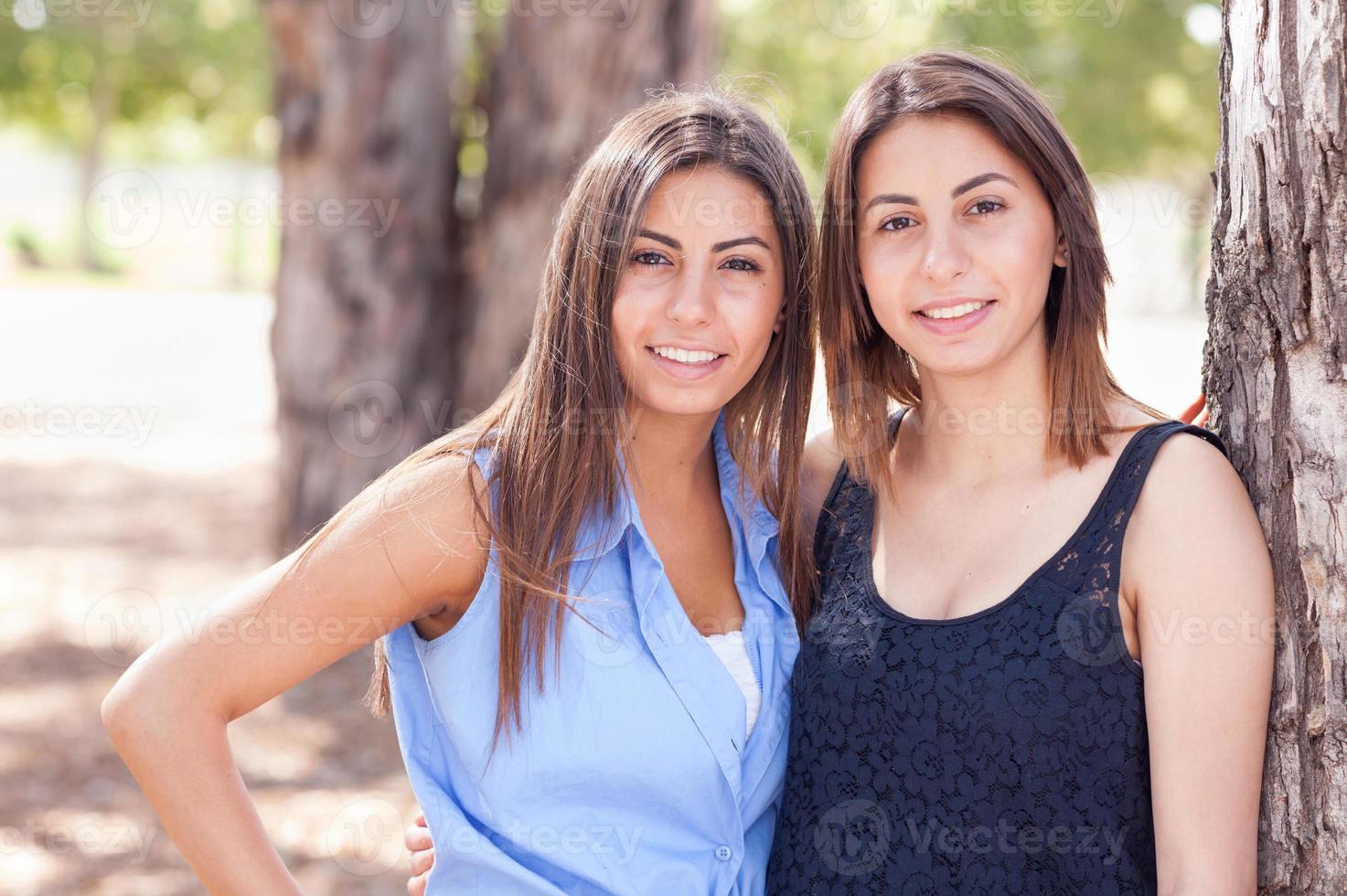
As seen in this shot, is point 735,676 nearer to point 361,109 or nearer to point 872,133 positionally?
point 872,133

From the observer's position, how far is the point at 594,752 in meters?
2.08

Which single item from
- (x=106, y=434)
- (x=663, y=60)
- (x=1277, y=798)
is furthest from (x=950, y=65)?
(x=106, y=434)

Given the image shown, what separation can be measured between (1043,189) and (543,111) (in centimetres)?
391

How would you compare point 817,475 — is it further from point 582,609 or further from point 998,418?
point 582,609

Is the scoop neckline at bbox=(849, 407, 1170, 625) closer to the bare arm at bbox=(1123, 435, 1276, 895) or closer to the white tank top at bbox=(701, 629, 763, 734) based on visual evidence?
the bare arm at bbox=(1123, 435, 1276, 895)

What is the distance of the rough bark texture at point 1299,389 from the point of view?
175 centimetres

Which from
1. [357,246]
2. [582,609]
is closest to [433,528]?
[582,609]

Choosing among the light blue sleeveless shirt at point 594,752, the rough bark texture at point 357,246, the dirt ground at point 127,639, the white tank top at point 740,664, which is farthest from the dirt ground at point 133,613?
the white tank top at point 740,664

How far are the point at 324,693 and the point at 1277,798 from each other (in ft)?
15.1

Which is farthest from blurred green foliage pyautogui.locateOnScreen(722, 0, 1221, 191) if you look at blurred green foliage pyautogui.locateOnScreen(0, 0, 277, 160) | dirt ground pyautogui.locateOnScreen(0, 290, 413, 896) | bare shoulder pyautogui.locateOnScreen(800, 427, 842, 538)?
bare shoulder pyautogui.locateOnScreen(800, 427, 842, 538)

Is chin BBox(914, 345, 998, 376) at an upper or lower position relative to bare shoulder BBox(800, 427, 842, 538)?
upper

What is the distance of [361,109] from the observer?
238 inches

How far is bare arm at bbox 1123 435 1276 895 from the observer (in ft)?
5.98

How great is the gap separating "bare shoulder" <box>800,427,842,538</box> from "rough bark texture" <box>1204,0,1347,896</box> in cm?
91
